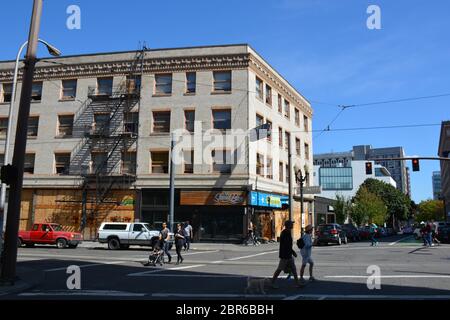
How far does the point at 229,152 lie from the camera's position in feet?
113

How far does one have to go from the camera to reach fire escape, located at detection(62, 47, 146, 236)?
1401 inches

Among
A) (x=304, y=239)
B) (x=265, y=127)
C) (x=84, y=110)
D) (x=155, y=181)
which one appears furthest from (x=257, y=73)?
(x=304, y=239)

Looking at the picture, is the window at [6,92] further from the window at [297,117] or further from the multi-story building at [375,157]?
the multi-story building at [375,157]

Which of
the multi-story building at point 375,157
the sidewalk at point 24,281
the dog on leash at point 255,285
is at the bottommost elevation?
the sidewalk at point 24,281

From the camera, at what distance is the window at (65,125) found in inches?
1478

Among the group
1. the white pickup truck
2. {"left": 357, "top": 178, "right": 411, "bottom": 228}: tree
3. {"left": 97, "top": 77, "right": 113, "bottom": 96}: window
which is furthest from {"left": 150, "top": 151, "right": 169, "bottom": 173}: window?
{"left": 357, "top": 178, "right": 411, "bottom": 228}: tree

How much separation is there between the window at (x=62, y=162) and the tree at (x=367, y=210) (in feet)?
160

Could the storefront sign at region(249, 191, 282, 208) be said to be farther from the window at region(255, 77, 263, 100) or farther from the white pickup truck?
the white pickup truck

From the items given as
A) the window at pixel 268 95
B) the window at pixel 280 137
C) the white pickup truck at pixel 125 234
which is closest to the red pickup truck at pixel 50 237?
the white pickup truck at pixel 125 234

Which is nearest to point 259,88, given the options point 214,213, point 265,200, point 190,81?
point 190,81

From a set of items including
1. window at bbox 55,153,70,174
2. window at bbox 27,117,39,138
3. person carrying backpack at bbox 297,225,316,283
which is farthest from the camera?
window at bbox 27,117,39,138

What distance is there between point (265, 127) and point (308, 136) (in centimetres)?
2057

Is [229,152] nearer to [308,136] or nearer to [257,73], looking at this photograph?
[257,73]

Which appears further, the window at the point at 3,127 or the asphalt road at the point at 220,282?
the window at the point at 3,127
